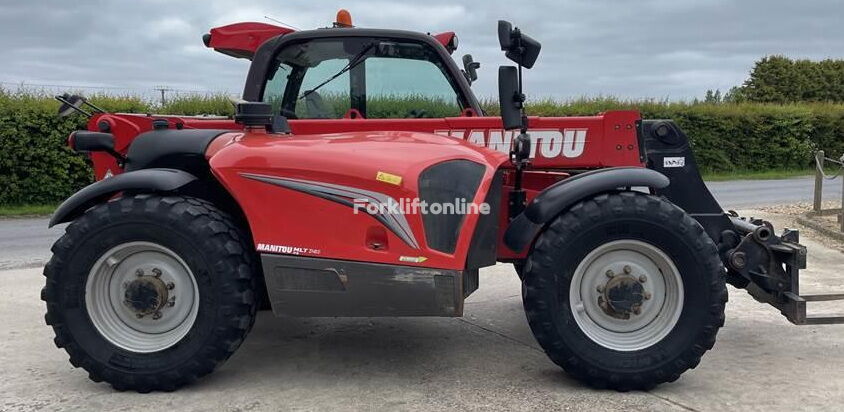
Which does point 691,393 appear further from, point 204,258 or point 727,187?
point 727,187

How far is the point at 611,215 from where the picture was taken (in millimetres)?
3609

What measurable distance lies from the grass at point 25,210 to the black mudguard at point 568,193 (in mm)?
13739

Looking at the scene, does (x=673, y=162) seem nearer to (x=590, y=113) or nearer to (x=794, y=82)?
(x=590, y=113)

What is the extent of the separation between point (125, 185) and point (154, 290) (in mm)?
591

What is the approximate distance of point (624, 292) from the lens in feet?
12.0

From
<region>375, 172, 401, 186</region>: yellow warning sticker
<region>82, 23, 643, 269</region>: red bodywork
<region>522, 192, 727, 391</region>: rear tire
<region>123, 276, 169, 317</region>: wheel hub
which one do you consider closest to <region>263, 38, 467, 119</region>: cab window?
<region>82, 23, 643, 269</region>: red bodywork

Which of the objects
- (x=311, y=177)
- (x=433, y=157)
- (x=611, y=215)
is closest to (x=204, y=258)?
(x=311, y=177)

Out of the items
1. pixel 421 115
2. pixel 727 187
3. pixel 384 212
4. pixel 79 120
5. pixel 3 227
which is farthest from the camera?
pixel 727 187

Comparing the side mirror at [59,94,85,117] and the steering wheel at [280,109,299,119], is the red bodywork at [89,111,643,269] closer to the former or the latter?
the steering wheel at [280,109,299,119]

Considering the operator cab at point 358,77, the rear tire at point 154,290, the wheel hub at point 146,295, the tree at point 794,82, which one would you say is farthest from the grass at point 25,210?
the tree at point 794,82

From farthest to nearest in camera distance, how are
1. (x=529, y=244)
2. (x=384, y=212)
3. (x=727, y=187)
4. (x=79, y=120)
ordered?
(x=727, y=187), (x=79, y=120), (x=529, y=244), (x=384, y=212)

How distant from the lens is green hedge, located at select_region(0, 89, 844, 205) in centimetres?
1480

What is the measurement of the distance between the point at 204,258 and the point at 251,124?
33.3 inches

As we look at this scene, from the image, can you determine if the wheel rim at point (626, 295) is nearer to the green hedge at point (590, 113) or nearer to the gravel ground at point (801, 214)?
the gravel ground at point (801, 214)
